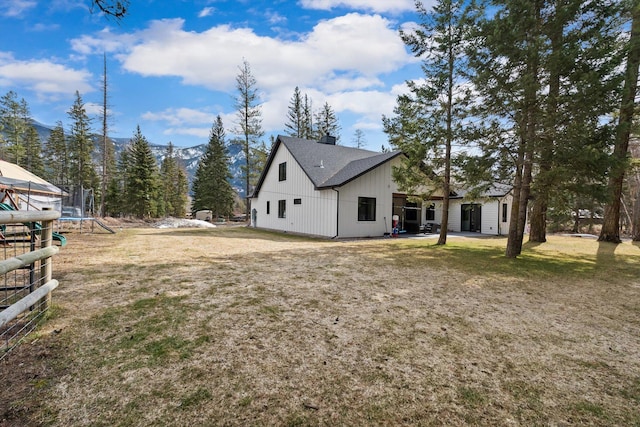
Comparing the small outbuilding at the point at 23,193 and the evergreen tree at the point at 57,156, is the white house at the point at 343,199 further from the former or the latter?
the evergreen tree at the point at 57,156

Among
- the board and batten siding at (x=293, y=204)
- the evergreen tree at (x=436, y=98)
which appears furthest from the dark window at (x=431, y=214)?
the board and batten siding at (x=293, y=204)

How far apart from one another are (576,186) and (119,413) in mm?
10176

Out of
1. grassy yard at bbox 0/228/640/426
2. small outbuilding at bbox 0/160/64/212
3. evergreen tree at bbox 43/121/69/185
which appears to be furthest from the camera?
evergreen tree at bbox 43/121/69/185

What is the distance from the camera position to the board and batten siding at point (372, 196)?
14.3 m

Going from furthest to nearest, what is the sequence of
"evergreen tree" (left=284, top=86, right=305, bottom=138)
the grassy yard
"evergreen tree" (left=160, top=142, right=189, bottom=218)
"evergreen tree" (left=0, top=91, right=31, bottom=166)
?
1. "evergreen tree" (left=160, top=142, right=189, bottom=218)
2. "evergreen tree" (left=284, top=86, right=305, bottom=138)
3. "evergreen tree" (left=0, top=91, right=31, bottom=166)
4. the grassy yard

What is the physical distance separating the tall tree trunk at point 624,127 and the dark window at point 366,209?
28.9 ft

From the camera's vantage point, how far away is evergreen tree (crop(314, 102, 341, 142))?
3322 cm

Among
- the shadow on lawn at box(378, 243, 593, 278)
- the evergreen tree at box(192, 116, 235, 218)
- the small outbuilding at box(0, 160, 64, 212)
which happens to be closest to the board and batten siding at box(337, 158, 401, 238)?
the shadow on lawn at box(378, 243, 593, 278)

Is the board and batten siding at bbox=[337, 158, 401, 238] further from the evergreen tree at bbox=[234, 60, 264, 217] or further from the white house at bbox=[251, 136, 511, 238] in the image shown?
the evergreen tree at bbox=[234, 60, 264, 217]

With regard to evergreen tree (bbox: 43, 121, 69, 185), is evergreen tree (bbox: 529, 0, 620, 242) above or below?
below

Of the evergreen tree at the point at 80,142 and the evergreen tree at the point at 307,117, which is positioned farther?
the evergreen tree at the point at 80,142

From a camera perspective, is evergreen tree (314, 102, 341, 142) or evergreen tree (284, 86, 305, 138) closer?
evergreen tree (284, 86, 305, 138)

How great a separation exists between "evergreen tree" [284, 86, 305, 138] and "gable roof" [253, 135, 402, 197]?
14.0 m

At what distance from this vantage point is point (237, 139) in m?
27.9
